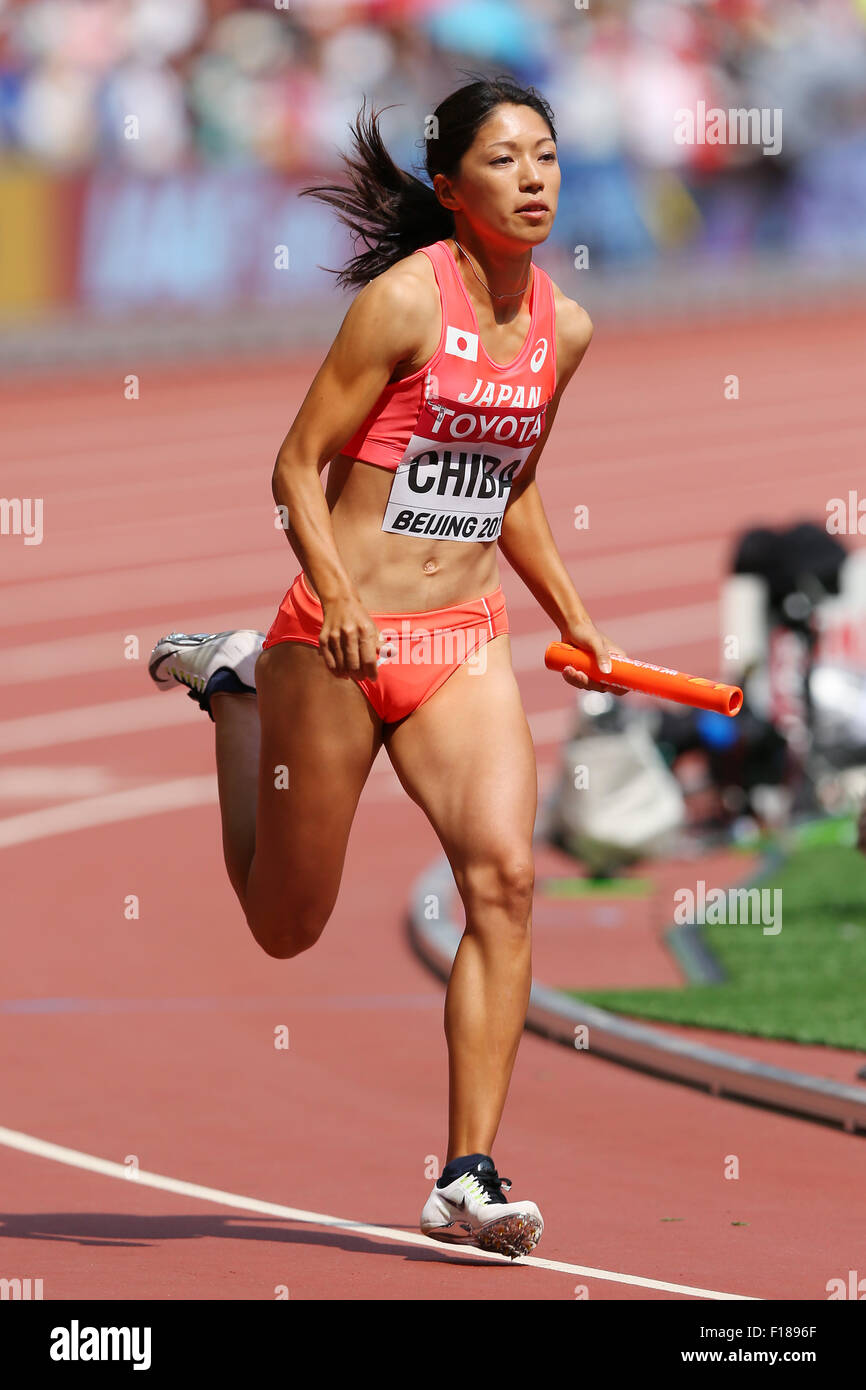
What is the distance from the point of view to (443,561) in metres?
5.55

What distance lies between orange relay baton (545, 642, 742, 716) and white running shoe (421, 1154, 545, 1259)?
3.70ft

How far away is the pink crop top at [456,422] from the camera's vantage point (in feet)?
17.6

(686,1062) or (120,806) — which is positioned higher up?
(120,806)

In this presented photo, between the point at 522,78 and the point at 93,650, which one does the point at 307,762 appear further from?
the point at 522,78

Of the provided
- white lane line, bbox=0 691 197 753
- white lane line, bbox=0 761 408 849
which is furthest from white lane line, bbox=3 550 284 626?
white lane line, bbox=0 761 408 849

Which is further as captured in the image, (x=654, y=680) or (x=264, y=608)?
(x=264, y=608)

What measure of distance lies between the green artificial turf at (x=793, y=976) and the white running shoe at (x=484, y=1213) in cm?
300

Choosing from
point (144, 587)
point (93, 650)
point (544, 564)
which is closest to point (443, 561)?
point (544, 564)

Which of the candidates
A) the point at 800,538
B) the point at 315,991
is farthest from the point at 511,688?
the point at 800,538

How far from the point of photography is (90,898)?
36.5 ft

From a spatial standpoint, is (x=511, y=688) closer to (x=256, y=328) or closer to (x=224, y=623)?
(x=224, y=623)

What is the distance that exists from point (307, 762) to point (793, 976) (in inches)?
165

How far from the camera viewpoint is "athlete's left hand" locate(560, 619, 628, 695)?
19.2 feet

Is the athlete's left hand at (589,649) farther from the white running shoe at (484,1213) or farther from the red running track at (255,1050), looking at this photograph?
the red running track at (255,1050)
